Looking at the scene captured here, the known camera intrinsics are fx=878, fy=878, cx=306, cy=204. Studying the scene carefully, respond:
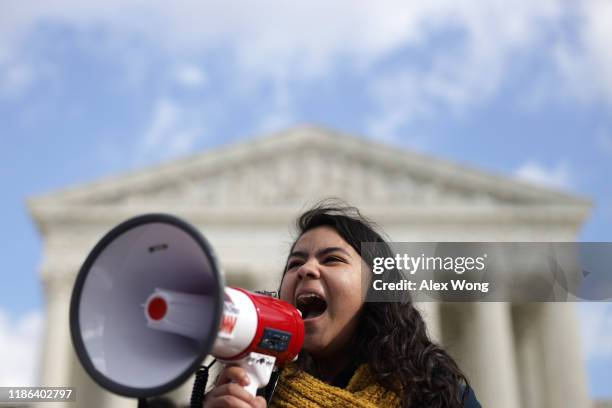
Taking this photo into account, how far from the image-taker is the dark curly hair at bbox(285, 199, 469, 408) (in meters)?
3.09

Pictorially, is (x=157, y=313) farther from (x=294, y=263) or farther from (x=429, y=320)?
(x=429, y=320)

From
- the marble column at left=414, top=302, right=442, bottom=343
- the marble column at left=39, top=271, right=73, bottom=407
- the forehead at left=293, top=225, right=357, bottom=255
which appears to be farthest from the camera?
the marble column at left=39, top=271, right=73, bottom=407

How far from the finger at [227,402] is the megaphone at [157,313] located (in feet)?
0.28

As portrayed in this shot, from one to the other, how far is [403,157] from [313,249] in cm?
3905

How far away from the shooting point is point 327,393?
2.94 m

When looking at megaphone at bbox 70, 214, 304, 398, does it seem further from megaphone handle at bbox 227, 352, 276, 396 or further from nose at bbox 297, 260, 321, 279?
nose at bbox 297, 260, 321, 279

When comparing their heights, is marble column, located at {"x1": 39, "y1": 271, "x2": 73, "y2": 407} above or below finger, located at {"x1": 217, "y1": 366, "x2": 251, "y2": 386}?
above

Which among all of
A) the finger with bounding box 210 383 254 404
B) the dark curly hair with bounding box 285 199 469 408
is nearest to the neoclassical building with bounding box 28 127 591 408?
the dark curly hair with bounding box 285 199 469 408

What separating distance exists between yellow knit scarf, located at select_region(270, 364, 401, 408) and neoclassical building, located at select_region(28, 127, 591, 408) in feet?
118

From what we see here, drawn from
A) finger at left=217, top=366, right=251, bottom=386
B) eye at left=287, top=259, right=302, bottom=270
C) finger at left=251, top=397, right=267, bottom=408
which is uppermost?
eye at left=287, top=259, right=302, bottom=270

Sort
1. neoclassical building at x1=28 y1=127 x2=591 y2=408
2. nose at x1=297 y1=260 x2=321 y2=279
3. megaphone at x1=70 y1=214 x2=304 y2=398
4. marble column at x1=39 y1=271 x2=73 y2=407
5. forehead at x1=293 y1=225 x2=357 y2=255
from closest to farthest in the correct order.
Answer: megaphone at x1=70 y1=214 x2=304 y2=398 → nose at x1=297 y1=260 x2=321 y2=279 → forehead at x1=293 y1=225 x2=357 y2=255 → marble column at x1=39 y1=271 x2=73 y2=407 → neoclassical building at x1=28 y1=127 x2=591 y2=408

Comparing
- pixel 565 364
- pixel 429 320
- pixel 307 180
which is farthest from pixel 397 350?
pixel 307 180

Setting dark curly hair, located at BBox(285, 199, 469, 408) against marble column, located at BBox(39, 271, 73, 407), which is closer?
dark curly hair, located at BBox(285, 199, 469, 408)

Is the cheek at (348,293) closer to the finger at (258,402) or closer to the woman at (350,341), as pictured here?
the woman at (350,341)
